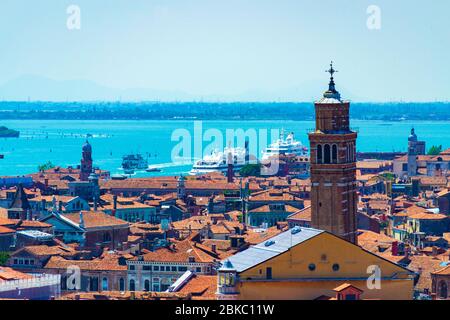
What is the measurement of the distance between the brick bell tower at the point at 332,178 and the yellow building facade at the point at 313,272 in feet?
18.5

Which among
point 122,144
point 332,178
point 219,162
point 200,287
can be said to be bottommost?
point 122,144

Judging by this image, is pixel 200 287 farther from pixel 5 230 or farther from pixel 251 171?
pixel 251 171

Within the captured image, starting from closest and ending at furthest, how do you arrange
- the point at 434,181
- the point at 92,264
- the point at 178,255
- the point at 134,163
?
the point at 178,255
the point at 92,264
the point at 434,181
the point at 134,163

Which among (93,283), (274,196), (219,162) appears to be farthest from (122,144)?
(93,283)

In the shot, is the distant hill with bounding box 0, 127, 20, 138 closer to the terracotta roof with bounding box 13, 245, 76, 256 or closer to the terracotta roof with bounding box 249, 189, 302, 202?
the terracotta roof with bounding box 249, 189, 302, 202

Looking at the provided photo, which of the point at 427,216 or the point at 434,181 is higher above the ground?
the point at 427,216

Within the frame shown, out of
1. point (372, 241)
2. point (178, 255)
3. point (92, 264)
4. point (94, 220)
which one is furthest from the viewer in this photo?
point (94, 220)

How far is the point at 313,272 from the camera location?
1650 centimetres

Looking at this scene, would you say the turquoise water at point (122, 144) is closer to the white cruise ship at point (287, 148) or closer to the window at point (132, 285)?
the white cruise ship at point (287, 148)

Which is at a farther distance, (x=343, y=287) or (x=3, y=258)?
(x=3, y=258)

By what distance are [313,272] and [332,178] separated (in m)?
6.56

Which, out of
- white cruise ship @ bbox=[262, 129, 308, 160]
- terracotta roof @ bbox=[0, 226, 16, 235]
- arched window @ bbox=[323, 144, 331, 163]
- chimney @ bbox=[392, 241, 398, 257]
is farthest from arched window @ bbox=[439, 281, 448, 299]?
white cruise ship @ bbox=[262, 129, 308, 160]

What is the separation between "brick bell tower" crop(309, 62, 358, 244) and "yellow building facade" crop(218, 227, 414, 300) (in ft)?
18.5

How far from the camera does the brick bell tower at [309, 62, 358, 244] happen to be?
75.2 ft
